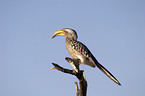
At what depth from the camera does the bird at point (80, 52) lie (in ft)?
15.7

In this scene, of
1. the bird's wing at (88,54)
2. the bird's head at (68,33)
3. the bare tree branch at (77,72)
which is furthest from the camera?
the bird's head at (68,33)

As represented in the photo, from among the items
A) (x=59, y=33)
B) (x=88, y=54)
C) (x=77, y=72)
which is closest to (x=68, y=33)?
(x=59, y=33)

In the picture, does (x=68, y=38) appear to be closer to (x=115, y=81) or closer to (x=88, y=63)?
(x=88, y=63)

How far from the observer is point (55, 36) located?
5582 mm

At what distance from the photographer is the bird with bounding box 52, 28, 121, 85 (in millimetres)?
4793

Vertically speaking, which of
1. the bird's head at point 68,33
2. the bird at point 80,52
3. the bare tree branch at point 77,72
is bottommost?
Result: the bare tree branch at point 77,72

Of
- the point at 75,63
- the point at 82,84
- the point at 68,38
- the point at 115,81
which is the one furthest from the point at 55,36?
the point at 115,81

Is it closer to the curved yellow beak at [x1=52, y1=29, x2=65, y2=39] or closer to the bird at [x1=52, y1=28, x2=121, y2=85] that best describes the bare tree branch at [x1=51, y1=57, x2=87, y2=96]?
the bird at [x1=52, y1=28, x2=121, y2=85]

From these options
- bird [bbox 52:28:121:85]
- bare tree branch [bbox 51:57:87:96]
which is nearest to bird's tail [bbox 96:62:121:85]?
bird [bbox 52:28:121:85]

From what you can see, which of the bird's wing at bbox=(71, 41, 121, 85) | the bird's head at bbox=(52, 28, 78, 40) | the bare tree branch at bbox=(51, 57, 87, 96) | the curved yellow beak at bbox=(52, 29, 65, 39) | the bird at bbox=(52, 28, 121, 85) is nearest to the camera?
the bare tree branch at bbox=(51, 57, 87, 96)

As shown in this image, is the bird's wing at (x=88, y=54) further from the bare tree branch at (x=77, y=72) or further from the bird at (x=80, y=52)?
the bare tree branch at (x=77, y=72)

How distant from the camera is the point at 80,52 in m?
4.94

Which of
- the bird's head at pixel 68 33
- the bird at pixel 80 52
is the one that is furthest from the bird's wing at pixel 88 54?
the bird's head at pixel 68 33

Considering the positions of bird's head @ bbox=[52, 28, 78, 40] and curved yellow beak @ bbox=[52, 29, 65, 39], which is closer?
bird's head @ bbox=[52, 28, 78, 40]
